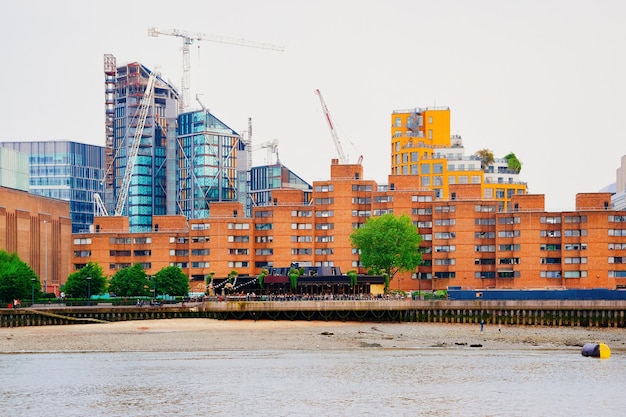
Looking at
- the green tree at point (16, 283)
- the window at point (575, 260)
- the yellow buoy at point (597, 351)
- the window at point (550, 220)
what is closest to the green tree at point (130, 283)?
the green tree at point (16, 283)

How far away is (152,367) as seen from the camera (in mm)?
94000

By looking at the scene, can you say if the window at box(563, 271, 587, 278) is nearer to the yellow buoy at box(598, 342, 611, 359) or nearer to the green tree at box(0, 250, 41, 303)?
the green tree at box(0, 250, 41, 303)

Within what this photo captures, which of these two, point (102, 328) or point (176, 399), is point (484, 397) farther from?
point (102, 328)

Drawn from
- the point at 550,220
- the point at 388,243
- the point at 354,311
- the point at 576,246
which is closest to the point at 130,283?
the point at 354,311

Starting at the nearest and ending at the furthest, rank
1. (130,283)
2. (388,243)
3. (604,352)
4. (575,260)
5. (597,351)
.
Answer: (597,351)
(604,352)
(130,283)
(388,243)
(575,260)

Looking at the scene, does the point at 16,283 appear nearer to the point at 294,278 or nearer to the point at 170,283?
the point at 170,283

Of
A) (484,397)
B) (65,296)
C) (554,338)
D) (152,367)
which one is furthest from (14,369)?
(65,296)

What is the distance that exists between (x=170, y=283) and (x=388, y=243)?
3698 cm

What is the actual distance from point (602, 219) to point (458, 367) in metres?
111

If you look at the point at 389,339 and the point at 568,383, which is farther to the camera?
the point at 389,339

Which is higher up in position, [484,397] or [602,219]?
[602,219]

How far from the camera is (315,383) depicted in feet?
271

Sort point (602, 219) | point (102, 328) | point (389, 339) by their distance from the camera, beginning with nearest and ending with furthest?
point (389, 339), point (102, 328), point (602, 219)

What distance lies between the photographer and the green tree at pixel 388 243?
190m
